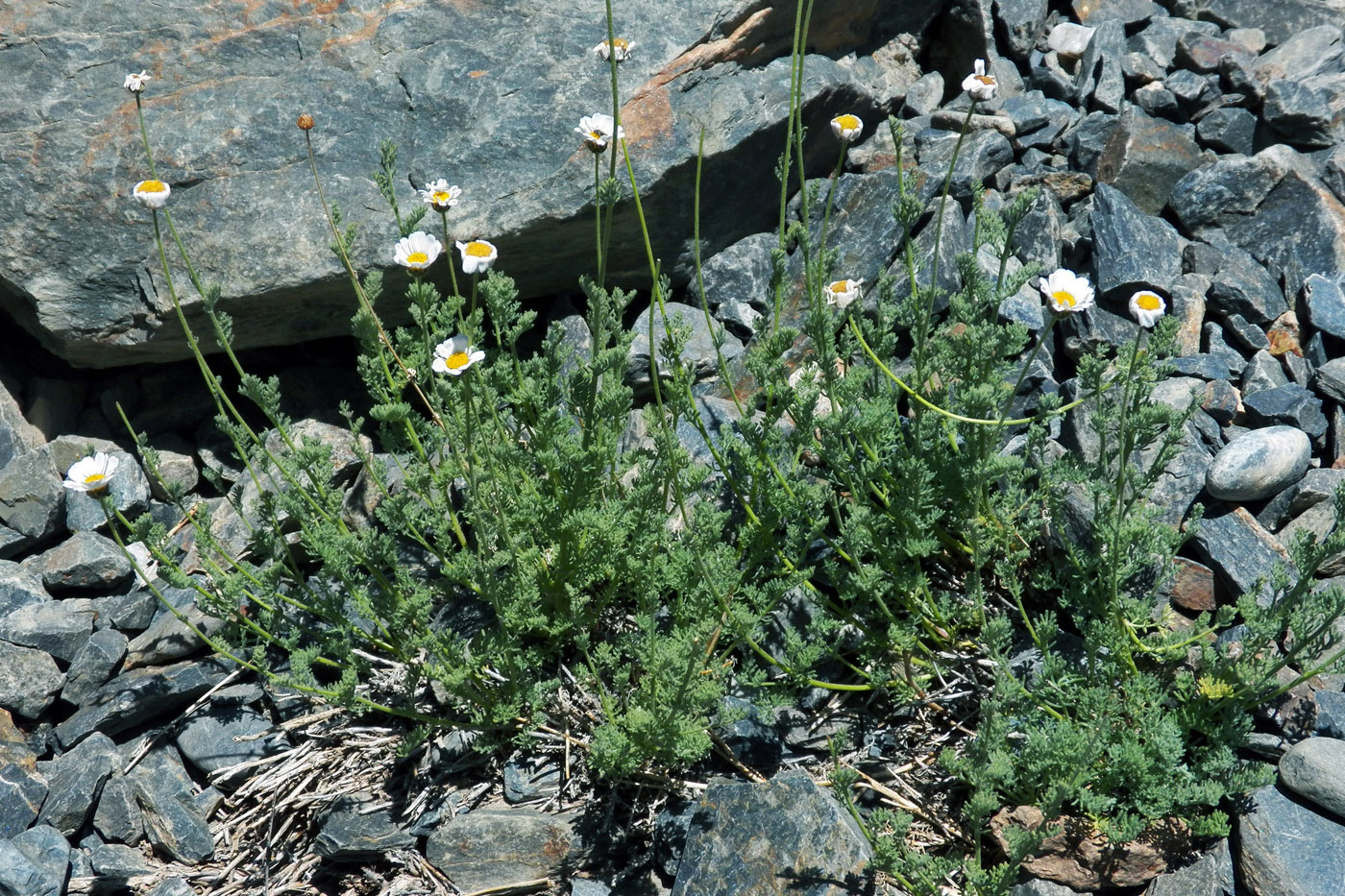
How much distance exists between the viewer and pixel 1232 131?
5.24m

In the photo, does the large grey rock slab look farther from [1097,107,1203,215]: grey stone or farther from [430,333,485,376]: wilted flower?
[430,333,485,376]: wilted flower

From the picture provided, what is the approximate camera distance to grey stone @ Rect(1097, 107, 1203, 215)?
16.5 ft

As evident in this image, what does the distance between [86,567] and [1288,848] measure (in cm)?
453

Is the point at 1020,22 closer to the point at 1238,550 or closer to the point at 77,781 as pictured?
the point at 1238,550

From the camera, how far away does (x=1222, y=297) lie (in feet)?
15.2

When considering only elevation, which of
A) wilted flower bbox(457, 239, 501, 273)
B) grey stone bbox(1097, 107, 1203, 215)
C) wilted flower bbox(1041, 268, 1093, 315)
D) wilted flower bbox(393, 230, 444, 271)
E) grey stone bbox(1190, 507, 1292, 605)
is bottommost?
grey stone bbox(1190, 507, 1292, 605)

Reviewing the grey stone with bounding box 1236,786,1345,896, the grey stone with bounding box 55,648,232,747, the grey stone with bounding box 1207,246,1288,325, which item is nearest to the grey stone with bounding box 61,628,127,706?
the grey stone with bounding box 55,648,232,747

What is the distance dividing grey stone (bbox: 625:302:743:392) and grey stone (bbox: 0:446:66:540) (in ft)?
8.45

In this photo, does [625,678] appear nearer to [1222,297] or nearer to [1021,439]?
[1021,439]

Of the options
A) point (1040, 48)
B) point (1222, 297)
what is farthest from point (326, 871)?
point (1040, 48)

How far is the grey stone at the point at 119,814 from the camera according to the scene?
383 centimetres

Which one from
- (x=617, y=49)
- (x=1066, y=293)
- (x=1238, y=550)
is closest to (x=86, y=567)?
(x=617, y=49)

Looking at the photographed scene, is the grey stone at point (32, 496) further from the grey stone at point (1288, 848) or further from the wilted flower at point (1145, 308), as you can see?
the grey stone at point (1288, 848)

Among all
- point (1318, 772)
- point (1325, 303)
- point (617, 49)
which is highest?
point (617, 49)
